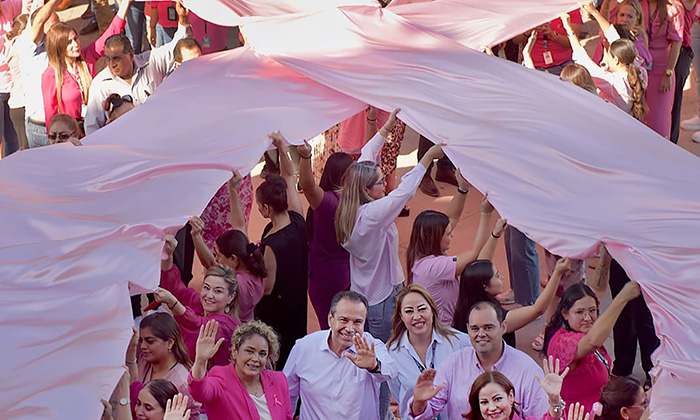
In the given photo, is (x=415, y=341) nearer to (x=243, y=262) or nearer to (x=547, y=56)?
(x=243, y=262)

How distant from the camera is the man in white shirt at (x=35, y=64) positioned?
7.45 metres

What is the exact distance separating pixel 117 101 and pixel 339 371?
269 cm

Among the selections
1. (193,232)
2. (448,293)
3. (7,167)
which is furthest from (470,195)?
(7,167)

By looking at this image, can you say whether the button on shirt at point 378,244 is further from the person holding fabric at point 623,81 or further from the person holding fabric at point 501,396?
the person holding fabric at point 623,81

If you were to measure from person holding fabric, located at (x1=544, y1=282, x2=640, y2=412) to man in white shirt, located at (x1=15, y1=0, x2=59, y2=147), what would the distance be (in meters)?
3.90

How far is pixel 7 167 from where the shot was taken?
5082mm

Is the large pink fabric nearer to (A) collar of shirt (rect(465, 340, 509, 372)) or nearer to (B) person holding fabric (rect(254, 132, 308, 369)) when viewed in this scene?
(B) person holding fabric (rect(254, 132, 308, 369))

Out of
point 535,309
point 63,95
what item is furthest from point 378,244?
point 63,95

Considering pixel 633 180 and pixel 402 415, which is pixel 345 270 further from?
pixel 633 180

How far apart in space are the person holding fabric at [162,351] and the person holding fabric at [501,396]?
1.36 meters

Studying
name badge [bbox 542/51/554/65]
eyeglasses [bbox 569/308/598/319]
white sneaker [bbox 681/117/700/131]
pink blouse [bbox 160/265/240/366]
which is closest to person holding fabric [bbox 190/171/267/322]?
pink blouse [bbox 160/265/240/366]

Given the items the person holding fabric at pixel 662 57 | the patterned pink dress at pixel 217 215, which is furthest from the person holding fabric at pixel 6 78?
the person holding fabric at pixel 662 57

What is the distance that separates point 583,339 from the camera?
16.3 ft

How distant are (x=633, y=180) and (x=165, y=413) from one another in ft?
7.95
